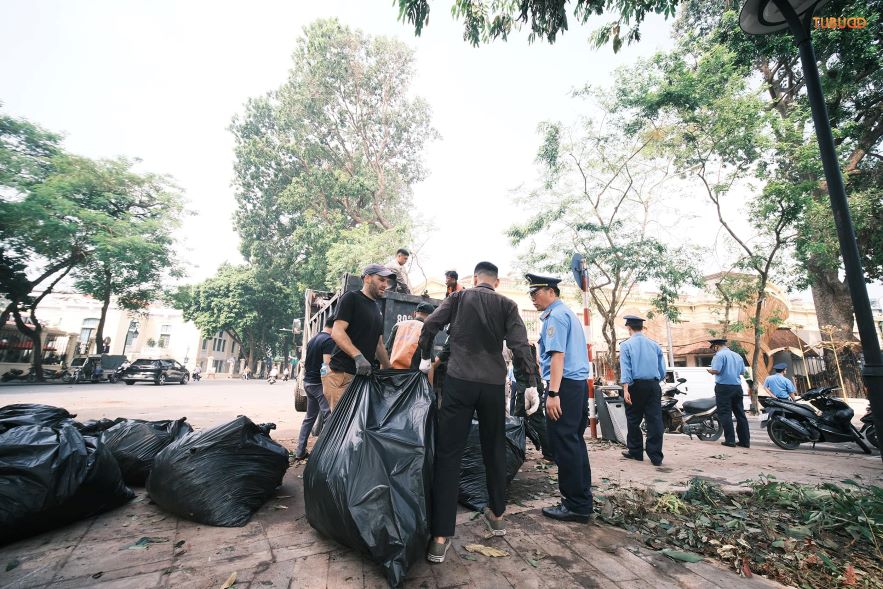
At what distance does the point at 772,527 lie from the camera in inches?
96.9

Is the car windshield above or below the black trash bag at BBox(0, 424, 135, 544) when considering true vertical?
above

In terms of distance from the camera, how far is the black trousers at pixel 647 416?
14.8 feet

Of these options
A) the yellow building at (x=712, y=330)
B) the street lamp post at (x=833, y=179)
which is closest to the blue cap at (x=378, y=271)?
the street lamp post at (x=833, y=179)

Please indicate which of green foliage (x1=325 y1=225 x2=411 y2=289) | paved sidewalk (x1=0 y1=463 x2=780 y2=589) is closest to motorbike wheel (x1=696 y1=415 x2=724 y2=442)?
paved sidewalk (x1=0 y1=463 x2=780 y2=589)

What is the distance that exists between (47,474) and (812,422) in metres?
8.49

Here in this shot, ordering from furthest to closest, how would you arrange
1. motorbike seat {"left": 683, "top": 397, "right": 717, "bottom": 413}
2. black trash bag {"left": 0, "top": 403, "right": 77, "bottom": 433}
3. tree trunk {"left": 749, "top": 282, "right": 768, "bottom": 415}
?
1. tree trunk {"left": 749, "top": 282, "right": 768, "bottom": 415}
2. motorbike seat {"left": 683, "top": 397, "right": 717, "bottom": 413}
3. black trash bag {"left": 0, "top": 403, "right": 77, "bottom": 433}

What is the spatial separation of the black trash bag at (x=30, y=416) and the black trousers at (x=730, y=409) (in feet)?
24.4

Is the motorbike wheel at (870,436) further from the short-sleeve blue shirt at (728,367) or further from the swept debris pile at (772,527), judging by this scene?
the swept debris pile at (772,527)

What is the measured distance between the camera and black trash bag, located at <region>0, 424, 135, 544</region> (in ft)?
6.63

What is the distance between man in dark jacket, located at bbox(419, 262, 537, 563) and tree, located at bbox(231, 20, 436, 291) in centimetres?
1428

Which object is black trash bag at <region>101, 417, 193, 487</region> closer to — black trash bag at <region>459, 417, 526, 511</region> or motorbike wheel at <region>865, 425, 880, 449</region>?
black trash bag at <region>459, 417, 526, 511</region>

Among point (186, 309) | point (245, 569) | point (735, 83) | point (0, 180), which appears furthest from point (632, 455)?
point (186, 309)

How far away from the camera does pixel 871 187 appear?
11516mm

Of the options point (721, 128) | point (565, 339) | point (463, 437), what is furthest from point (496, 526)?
point (721, 128)
